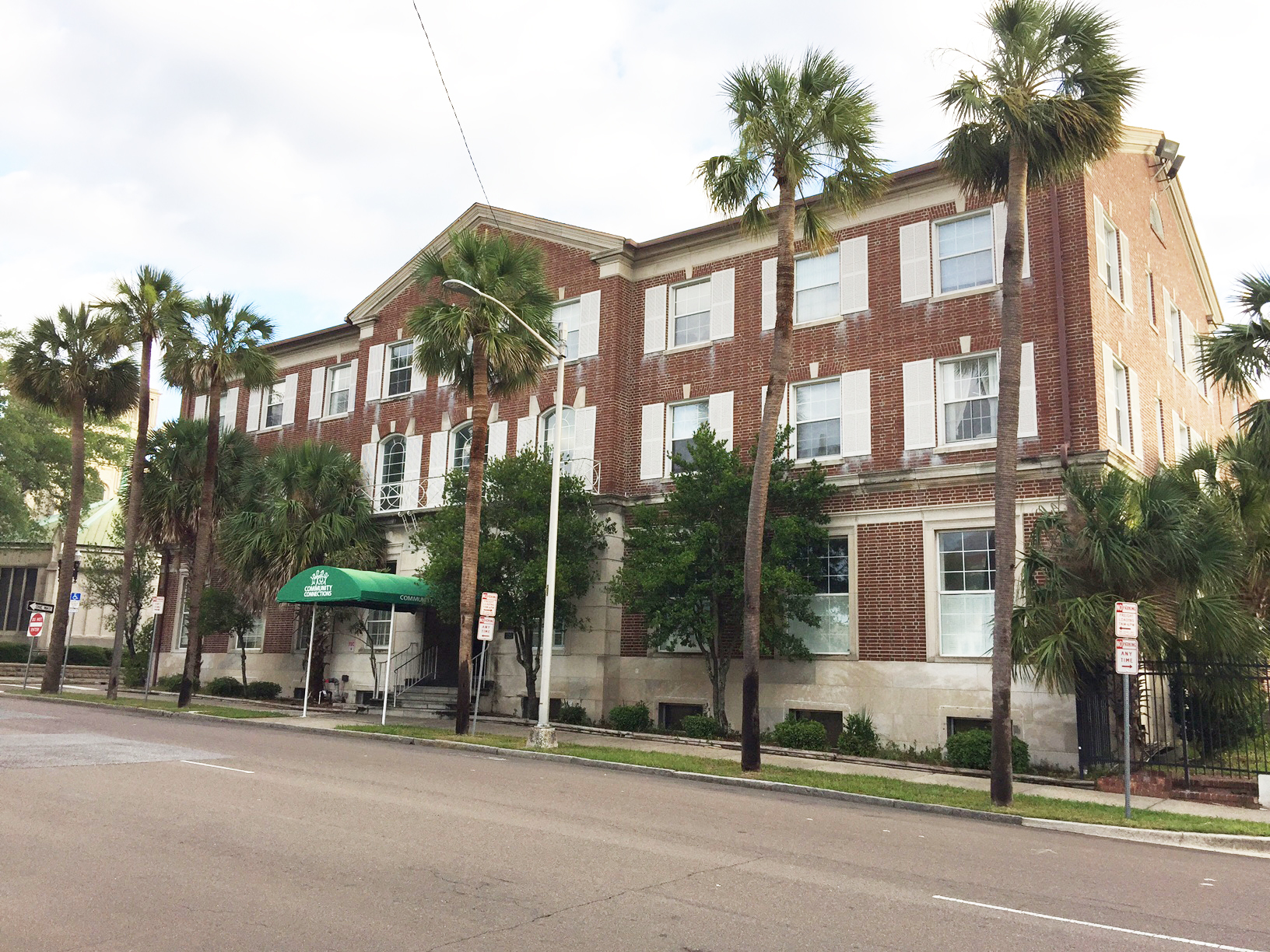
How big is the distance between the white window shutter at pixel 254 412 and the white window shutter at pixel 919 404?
2386 cm

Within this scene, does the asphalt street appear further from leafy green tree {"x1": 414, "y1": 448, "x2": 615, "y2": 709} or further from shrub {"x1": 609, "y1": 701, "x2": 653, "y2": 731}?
leafy green tree {"x1": 414, "y1": 448, "x2": 615, "y2": 709}

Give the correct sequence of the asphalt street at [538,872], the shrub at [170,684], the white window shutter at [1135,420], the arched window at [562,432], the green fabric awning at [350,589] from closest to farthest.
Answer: the asphalt street at [538,872], the white window shutter at [1135,420], the green fabric awning at [350,589], the arched window at [562,432], the shrub at [170,684]

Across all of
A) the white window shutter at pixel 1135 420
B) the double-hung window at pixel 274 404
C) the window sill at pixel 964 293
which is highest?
the double-hung window at pixel 274 404

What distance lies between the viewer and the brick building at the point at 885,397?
20141 mm

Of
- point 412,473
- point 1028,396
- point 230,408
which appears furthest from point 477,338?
point 230,408

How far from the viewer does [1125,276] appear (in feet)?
74.0

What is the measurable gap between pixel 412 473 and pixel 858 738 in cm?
1554

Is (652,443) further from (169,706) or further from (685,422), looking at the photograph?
(169,706)

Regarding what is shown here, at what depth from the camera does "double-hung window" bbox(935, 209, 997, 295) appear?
21.5 m

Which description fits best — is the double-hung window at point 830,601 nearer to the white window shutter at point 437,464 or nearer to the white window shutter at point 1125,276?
the white window shutter at point 1125,276

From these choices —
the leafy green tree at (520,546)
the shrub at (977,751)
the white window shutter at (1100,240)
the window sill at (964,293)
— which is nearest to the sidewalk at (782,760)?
the shrub at (977,751)

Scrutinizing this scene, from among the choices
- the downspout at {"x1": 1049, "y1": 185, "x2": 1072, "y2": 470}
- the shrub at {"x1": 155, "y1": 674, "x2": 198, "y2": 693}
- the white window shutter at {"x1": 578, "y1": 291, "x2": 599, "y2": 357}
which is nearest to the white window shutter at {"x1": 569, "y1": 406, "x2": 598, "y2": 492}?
the white window shutter at {"x1": 578, "y1": 291, "x2": 599, "y2": 357}

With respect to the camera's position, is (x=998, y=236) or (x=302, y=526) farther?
(x=302, y=526)

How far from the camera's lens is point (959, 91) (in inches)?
603
